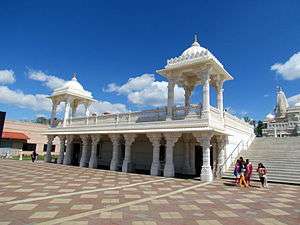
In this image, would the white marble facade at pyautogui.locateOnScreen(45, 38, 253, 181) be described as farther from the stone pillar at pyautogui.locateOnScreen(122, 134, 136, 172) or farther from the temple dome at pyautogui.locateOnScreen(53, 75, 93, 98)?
the temple dome at pyautogui.locateOnScreen(53, 75, 93, 98)

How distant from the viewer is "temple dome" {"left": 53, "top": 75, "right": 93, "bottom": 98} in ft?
93.8

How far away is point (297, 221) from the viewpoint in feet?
23.0

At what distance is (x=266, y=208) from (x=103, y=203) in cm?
532

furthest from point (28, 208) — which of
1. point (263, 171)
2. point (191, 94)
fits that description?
point (191, 94)

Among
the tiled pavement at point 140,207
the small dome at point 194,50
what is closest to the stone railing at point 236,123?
the small dome at point 194,50

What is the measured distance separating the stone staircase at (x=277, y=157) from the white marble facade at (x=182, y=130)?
3.82 ft

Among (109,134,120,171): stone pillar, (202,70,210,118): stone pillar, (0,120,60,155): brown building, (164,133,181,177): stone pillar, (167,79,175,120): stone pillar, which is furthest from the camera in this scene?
(0,120,60,155): brown building

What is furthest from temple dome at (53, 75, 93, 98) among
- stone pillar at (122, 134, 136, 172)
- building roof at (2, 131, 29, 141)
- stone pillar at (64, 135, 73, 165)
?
building roof at (2, 131, 29, 141)

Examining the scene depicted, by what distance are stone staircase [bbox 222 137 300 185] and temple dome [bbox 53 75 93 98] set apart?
59.4 feet

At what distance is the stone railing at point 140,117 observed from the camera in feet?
58.6

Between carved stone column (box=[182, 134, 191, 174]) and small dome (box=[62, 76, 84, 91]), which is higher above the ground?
small dome (box=[62, 76, 84, 91])

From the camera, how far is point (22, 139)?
42031mm

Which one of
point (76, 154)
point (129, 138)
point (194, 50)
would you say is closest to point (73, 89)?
point (76, 154)

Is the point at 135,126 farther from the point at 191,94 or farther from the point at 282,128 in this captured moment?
the point at 282,128
